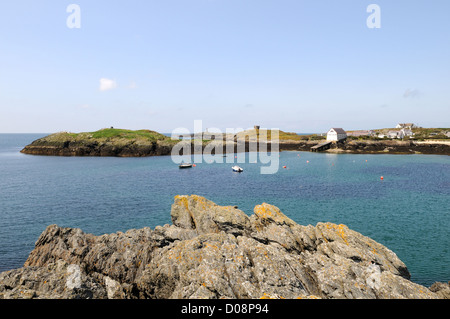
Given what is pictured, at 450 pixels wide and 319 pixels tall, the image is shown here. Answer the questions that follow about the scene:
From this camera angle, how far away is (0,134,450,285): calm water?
30734 mm

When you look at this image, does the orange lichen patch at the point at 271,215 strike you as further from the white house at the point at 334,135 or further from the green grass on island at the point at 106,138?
the white house at the point at 334,135

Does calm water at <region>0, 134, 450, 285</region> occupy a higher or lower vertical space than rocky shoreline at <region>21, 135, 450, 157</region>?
lower

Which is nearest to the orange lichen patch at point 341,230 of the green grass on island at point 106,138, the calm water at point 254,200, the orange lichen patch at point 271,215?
the orange lichen patch at point 271,215

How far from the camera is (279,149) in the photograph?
161875mm

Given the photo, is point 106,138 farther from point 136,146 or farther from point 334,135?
point 334,135

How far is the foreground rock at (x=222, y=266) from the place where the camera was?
509 inches

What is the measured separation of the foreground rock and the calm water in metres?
10.1

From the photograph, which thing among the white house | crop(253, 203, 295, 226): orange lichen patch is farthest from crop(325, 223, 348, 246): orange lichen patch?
the white house

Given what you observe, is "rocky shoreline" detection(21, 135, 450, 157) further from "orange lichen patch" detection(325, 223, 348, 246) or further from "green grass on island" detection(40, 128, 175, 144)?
"orange lichen patch" detection(325, 223, 348, 246)

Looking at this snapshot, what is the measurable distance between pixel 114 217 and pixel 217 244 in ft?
97.0

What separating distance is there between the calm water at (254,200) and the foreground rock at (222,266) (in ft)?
33.1
